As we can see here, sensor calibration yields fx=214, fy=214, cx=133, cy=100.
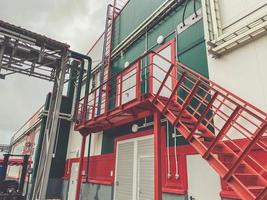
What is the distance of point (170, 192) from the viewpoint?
203 inches

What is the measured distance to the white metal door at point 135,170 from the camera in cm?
618

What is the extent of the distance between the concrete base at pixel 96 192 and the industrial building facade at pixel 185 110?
38 millimetres

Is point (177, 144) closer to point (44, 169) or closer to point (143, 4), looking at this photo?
point (44, 169)

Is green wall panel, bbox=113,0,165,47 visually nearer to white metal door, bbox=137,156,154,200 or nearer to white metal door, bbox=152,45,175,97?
white metal door, bbox=152,45,175,97

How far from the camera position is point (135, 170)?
22.1ft

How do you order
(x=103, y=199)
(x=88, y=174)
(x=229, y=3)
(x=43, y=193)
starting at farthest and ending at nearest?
(x=88, y=174) < (x=103, y=199) < (x=43, y=193) < (x=229, y=3)

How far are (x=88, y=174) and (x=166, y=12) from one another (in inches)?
285

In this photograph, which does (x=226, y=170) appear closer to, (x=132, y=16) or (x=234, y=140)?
(x=234, y=140)

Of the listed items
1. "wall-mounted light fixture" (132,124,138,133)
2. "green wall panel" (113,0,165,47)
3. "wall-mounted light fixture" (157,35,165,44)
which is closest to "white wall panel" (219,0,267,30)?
"wall-mounted light fixture" (157,35,165,44)

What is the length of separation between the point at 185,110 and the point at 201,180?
1.55m

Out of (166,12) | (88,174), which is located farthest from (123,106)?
(88,174)

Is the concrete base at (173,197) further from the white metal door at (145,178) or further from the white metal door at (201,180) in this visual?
the white metal door at (145,178)

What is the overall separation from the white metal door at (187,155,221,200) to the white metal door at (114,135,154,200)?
1.45 m

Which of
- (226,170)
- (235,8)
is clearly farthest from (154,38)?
(226,170)
